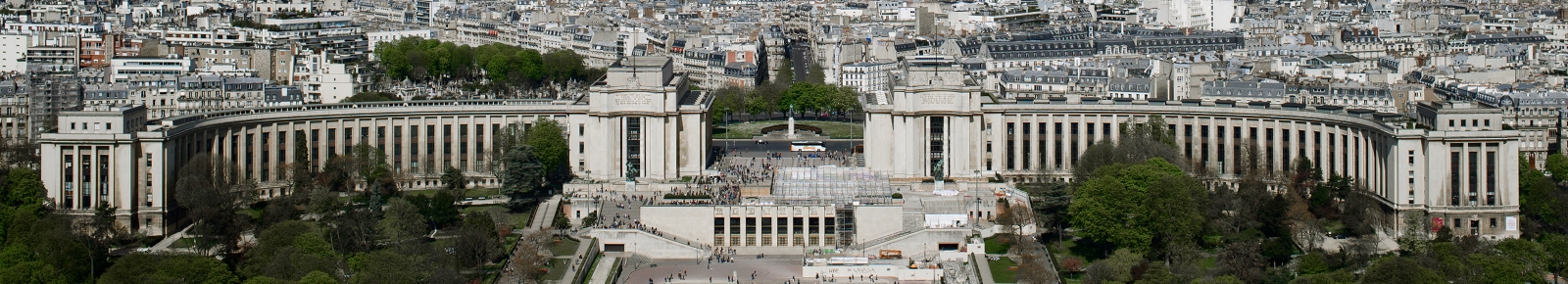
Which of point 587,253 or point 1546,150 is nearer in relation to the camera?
point 587,253

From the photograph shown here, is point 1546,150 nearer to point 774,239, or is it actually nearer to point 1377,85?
point 1377,85

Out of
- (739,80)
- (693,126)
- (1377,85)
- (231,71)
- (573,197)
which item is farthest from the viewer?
(739,80)

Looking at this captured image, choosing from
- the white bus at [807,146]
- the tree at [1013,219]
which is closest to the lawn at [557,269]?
the tree at [1013,219]

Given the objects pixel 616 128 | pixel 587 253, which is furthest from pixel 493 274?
pixel 616 128

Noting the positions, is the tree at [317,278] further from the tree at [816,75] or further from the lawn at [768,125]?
the tree at [816,75]

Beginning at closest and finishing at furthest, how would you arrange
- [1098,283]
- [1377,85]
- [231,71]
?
[1098,283] → [1377,85] → [231,71]

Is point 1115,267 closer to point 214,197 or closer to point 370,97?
point 214,197

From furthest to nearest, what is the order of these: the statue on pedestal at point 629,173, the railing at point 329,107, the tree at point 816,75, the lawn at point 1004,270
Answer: the tree at point 816,75 < the statue on pedestal at point 629,173 < the railing at point 329,107 < the lawn at point 1004,270
